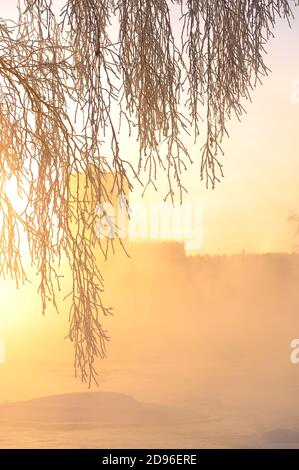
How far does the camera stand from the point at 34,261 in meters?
2.92

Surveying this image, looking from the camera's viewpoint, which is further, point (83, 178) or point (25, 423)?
point (25, 423)

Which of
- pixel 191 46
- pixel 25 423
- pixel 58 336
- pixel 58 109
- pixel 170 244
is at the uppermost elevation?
pixel 191 46

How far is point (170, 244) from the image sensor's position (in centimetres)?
809

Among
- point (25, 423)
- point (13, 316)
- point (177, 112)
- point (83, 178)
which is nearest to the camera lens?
point (83, 178)

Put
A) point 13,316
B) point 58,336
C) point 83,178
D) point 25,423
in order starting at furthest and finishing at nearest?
point 58,336, point 25,423, point 13,316, point 83,178

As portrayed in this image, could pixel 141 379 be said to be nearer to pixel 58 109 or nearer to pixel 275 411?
pixel 275 411

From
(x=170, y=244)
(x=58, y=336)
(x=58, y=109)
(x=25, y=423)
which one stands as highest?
(x=58, y=109)

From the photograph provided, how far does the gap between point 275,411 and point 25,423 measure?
69.1 inches

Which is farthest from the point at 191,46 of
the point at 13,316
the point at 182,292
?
the point at 182,292
